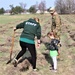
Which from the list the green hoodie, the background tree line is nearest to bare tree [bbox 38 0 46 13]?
the background tree line

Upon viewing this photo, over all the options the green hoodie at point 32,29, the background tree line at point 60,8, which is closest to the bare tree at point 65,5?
the background tree line at point 60,8

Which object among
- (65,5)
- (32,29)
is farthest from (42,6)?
(32,29)

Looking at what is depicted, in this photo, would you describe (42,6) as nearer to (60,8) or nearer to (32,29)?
(60,8)

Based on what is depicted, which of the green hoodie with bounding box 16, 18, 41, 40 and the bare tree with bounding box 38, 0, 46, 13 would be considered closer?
the green hoodie with bounding box 16, 18, 41, 40

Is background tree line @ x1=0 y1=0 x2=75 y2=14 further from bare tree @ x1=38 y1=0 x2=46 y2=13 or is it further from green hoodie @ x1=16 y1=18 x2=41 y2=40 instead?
green hoodie @ x1=16 y1=18 x2=41 y2=40

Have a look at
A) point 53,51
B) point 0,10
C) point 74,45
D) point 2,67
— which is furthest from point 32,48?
point 0,10

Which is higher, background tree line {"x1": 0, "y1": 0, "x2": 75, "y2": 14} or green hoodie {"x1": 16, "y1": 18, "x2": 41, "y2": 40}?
green hoodie {"x1": 16, "y1": 18, "x2": 41, "y2": 40}

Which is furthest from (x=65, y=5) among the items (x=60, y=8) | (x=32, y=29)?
(x=32, y=29)

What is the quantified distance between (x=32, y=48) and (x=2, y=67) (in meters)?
1.27

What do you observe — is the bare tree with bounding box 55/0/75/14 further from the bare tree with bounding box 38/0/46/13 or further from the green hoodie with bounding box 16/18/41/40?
the green hoodie with bounding box 16/18/41/40

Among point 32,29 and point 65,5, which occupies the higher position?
point 32,29

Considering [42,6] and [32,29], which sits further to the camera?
[42,6]

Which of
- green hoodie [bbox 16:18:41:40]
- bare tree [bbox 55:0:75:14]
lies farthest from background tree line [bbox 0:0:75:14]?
green hoodie [bbox 16:18:41:40]

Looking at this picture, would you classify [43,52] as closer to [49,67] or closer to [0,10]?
[49,67]
